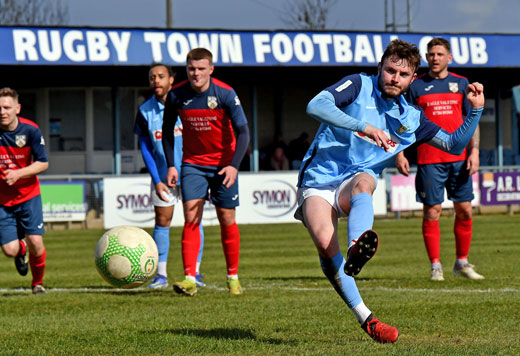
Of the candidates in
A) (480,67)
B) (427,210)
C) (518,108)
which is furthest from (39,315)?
(518,108)

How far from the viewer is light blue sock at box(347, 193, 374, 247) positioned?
526cm

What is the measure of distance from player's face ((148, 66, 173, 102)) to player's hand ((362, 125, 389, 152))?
14.6 ft

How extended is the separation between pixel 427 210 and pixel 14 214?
4.21 m

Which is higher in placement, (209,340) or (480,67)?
(480,67)

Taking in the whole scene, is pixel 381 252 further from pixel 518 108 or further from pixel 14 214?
pixel 518 108

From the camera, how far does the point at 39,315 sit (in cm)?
737

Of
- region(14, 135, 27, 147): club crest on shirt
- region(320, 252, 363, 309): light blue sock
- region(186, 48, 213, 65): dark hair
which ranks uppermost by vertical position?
region(186, 48, 213, 65): dark hair

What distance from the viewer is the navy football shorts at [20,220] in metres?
8.91

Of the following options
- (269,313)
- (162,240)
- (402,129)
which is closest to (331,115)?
(402,129)

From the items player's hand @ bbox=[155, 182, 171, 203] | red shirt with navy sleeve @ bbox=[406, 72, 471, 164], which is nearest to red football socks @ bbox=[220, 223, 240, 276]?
player's hand @ bbox=[155, 182, 171, 203]

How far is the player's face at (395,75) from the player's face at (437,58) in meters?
3.51

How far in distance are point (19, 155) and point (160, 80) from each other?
165 centimetres

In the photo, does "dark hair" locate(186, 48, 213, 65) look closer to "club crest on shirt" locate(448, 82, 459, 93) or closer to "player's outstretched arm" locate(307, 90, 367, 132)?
"club crest on shirt" locate(448, 82, 459, 93)

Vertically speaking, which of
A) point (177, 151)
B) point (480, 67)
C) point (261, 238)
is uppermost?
point (480, 67)
